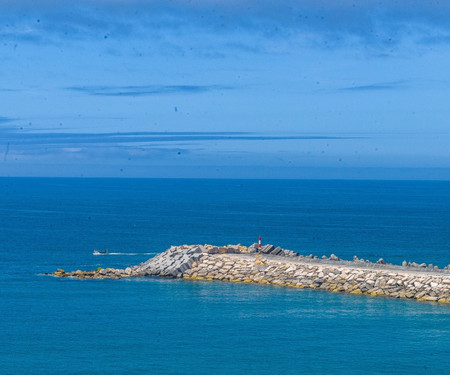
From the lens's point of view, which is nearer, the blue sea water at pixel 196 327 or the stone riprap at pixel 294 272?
the blue sea water at pixel 196 327

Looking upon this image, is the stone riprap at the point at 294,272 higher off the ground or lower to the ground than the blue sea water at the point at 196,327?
higher

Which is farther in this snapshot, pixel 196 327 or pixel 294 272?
pixel 294 272

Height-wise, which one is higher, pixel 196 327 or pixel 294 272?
pixel 294 272

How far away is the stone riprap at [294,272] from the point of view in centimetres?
4728

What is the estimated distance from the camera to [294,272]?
5272cm

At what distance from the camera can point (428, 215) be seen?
146 meters

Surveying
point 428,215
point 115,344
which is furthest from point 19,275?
point 428,215

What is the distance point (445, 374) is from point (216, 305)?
16554mm

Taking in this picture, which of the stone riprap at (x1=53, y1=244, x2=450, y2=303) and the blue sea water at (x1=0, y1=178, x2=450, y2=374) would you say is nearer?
the blue sea water at (x1=0, y1=178, x2=450, y2=374)

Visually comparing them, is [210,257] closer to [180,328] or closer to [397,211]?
[180,328]

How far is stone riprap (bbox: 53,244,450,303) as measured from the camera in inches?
1861

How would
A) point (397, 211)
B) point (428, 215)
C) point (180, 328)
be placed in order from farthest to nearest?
point (397, 211), point (428, 215), point (180, 328)

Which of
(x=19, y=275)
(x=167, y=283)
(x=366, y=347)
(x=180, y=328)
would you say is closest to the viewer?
(x=366, y=347)

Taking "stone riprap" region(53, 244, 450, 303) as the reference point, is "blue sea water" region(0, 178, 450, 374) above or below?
below
